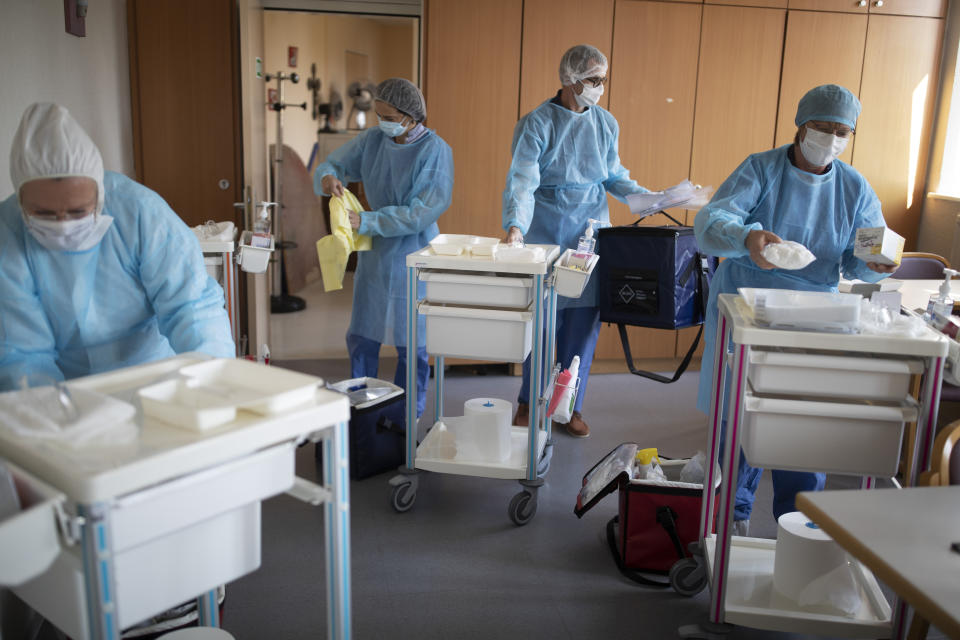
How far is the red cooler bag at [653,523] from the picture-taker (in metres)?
2.29

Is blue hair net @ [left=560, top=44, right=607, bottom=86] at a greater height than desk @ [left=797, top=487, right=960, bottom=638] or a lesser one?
greater

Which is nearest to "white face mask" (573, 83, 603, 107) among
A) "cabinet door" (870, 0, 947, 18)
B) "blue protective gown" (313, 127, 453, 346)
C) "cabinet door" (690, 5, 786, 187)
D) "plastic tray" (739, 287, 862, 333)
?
"blue protective gown" (313, 127, 453, 346)

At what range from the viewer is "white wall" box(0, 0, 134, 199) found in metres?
2.29

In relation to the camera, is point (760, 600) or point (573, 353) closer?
point (760, 600)

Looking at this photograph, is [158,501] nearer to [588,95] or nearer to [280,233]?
[588,95]

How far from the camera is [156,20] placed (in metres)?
3.91

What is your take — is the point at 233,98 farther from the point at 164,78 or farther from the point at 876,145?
the point at 876,145

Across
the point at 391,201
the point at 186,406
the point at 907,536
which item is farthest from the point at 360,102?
the point at 907,536

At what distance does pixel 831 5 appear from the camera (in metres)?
4.11

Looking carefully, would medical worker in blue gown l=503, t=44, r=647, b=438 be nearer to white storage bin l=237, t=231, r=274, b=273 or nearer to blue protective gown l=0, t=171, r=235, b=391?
white storage bin l=237, t=231, r=274, b=273

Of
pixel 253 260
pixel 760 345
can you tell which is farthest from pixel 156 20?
pixel 760 345

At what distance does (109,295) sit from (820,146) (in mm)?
1931

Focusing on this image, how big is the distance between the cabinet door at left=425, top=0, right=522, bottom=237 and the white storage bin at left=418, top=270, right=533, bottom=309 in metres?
1.73

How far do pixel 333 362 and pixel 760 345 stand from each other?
3036 millimetres
